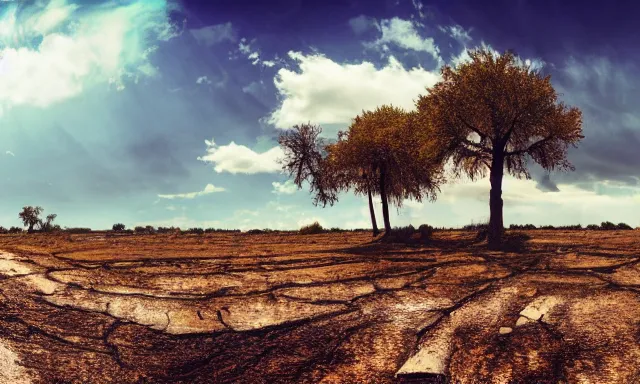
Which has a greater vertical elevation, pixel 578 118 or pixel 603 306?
pixel 578 118

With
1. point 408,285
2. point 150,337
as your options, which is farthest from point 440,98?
point 150,337

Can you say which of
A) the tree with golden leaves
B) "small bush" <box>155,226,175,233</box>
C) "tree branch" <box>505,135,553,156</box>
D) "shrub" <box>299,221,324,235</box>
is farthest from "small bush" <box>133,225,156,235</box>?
"tree branch" <box>505,135,553,156</box>

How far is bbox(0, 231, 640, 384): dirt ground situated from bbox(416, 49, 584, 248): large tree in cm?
1024

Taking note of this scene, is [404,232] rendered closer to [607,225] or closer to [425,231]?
[425,231]

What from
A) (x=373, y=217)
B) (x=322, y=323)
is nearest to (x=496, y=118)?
(x=373, y=217)

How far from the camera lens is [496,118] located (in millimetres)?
21438

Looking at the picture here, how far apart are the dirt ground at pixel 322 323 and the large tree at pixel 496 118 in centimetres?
1024

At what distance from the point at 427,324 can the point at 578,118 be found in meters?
19.2

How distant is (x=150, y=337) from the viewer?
8.34m

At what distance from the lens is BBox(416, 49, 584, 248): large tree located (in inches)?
Answer: 832

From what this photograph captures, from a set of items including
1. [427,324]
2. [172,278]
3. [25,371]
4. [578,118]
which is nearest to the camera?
[25,371]

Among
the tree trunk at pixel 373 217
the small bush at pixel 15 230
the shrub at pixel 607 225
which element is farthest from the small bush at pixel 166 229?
the shrub at pixel 607 225

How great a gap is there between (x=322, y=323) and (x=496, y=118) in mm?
16658

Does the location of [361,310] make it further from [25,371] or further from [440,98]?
[440,98]
